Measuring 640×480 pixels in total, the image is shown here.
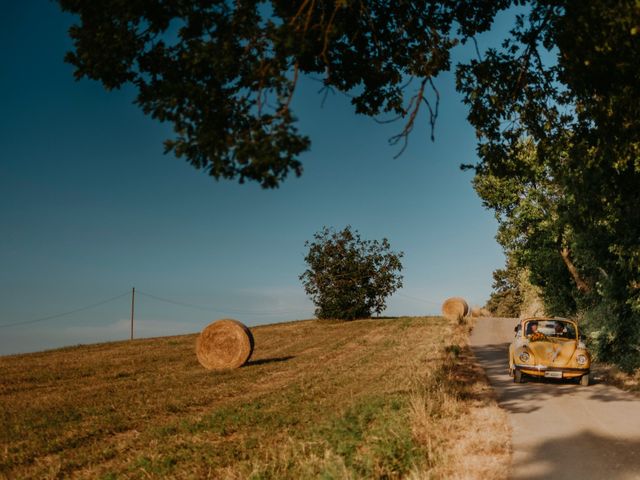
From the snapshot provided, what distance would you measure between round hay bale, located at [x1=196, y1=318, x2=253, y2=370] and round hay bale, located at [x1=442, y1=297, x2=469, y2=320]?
91.8 feet

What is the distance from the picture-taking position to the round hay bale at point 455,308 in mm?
47156

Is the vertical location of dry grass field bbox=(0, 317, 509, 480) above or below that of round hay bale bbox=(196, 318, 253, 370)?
below

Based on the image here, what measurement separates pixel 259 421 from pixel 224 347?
38.7 ft

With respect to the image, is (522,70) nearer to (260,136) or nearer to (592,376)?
(260,136)

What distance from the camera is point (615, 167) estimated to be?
32.8 ft

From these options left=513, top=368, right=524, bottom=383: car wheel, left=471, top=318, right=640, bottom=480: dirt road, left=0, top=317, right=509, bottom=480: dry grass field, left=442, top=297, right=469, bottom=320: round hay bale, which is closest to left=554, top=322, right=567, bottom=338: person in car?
left=471, top=318, right=640, bottom=480: dirt road

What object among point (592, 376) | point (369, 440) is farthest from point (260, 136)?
point (592, 376)

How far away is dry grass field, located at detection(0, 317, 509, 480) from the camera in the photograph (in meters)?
7.99

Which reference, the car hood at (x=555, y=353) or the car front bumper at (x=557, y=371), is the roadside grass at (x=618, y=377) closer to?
the car front bumper at (x=557, y=371)

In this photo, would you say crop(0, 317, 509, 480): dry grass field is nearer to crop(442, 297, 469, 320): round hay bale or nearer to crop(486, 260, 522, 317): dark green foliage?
crop(442, 297, 469, 320): round hay bale

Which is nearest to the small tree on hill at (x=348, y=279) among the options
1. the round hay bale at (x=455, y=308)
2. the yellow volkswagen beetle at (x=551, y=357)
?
the round hay bale at (x=455, y=308)

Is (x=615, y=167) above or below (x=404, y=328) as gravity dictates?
above

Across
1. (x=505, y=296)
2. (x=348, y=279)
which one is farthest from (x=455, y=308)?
(x=505, y=296)

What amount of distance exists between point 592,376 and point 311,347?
15.5 meters
